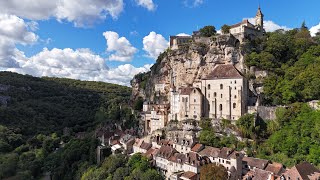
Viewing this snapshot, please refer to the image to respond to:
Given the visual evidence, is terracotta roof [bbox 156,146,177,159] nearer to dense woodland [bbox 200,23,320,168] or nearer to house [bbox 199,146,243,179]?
house [bbox 199,146,243,179]

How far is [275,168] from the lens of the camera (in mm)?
35969

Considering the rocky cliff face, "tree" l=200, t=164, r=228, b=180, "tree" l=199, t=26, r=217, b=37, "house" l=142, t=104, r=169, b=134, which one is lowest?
"tree" l=200, t=164, r=228, b=180

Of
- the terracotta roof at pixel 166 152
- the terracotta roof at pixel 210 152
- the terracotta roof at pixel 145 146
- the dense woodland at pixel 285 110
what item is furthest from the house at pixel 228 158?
the terracotta roof at pixel 145 146

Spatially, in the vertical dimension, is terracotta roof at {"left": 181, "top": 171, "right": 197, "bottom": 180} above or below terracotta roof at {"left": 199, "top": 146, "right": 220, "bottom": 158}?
below

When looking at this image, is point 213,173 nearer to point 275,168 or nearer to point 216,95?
point 275,168

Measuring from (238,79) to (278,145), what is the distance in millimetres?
13082

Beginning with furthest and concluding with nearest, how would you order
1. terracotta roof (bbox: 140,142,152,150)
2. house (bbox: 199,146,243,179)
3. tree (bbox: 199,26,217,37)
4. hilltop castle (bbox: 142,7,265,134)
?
1. tree (bbox: 199,26,217,37)
2. terracotta roof (bbox: 140,142,152,150)
3. hilltop castle (bbox: 142,7,265,134)
4. house (bbox: 199,146,243,179)

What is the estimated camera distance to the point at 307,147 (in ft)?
127

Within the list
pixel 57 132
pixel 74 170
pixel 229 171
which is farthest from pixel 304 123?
pixel 57 132

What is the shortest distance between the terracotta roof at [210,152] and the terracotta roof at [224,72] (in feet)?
45.0

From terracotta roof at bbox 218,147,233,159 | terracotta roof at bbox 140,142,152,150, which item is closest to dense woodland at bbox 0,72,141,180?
terracotta roof at bbox 140,142,152,150

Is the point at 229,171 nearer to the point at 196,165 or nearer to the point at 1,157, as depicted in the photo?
the point at 196,165

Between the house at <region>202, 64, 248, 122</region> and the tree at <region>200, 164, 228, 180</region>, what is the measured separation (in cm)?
1351

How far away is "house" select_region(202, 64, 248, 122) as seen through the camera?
→ 48.2m
